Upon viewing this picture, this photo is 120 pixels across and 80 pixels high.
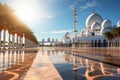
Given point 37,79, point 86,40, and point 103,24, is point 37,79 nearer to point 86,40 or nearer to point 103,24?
point 86,40

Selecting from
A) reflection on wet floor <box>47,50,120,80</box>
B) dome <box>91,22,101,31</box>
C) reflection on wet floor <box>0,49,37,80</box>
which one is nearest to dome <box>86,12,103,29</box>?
dome <box>91,22,101,31</box>

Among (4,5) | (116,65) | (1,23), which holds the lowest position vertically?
(116,65)

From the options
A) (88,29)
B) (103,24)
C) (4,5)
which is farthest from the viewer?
(88,29)

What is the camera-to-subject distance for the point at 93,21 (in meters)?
108

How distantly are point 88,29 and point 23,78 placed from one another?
106 m

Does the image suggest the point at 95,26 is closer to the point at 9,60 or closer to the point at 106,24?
the point at 106,24

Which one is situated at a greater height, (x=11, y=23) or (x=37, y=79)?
(x=11, y=23)

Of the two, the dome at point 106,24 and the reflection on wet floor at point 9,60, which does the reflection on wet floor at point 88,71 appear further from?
the dome at point 106,24

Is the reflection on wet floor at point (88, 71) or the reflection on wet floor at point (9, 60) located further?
the reflection on wet floor at point (9, 60)

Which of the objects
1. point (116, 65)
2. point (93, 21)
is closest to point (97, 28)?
point (93, 21)

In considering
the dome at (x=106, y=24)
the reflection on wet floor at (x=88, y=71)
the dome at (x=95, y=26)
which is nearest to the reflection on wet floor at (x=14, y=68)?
the reflection on wet floor at (x=88, y=71)

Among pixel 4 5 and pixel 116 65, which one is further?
pixel 4 5

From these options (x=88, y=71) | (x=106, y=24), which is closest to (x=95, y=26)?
(x=106, y=24)

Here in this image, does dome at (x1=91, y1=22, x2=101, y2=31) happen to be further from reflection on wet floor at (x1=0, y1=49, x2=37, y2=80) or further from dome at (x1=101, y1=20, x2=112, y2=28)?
reflection on wet floor at (x1=0, y1=49, x2=37, y2=80)
